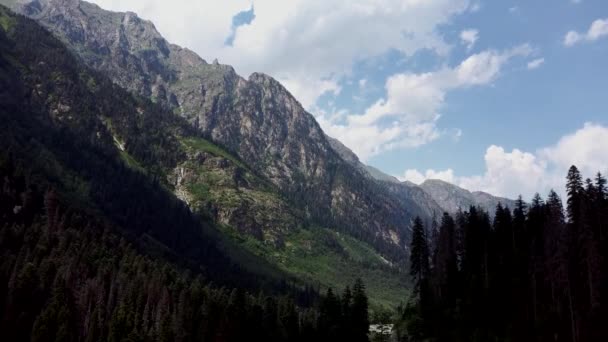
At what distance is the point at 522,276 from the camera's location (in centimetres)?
10250

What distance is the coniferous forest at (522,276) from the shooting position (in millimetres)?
82375

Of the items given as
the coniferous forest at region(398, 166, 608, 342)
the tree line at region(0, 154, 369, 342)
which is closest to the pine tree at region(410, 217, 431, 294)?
the coniferous forest at region(398, 166, 608, 342)

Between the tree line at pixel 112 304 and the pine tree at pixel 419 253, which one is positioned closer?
the pine tree at pixel 419 253

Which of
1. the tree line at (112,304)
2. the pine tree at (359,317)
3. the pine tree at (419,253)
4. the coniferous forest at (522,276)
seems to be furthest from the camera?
the tree line at (112,304)

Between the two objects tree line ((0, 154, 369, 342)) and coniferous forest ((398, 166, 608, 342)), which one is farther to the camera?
tree line ((0, 154, 369, 342))

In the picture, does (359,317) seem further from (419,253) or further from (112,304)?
(112,304)

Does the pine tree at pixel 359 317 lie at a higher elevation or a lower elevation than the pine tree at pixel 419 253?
lower

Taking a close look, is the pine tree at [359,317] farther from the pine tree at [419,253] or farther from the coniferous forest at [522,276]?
the pine tree at [419,253]

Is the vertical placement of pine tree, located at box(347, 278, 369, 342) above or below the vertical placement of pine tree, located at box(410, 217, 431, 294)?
below

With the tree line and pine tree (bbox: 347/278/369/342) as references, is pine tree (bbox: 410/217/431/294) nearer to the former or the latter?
pine tree (bbox: 347/278/369/342)

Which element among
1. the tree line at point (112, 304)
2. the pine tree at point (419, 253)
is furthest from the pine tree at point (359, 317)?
the pine tree at point (419, 253)

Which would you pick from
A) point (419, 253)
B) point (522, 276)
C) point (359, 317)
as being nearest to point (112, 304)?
point (359, 317)

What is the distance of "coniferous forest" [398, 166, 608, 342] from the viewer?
8238 centimetres

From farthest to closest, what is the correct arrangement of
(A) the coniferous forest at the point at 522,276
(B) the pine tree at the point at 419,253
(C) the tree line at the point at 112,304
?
(C) the tree line at the point at 112,304, (B) the pine tree at the point at 419,253, (A) the coniferous forest at the point at 522,276
